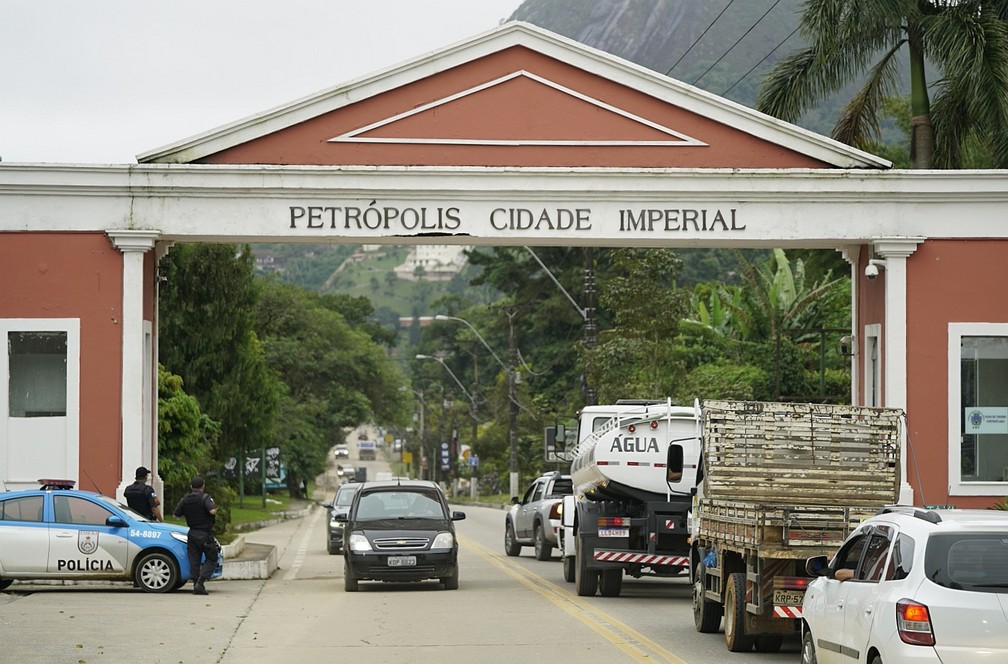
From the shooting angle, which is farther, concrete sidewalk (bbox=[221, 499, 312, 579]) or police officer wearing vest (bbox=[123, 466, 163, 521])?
concrete sidewalk (bbox=[221, 499, 312, 579])

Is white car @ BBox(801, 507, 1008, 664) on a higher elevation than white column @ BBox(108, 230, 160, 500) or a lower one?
lower

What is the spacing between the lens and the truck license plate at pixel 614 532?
2103 cm

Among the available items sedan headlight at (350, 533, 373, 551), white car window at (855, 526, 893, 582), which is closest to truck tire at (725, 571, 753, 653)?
white car window at (855, 526, 893, 582)

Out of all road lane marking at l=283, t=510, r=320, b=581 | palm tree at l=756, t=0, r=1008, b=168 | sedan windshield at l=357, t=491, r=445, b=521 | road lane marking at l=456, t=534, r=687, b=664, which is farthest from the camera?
palm tree at l=756, t=0, r=1008, b=168

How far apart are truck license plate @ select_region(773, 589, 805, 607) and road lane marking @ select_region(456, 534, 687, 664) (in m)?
1.04

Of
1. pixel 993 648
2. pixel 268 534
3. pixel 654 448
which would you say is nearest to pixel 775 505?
pixel 993 648

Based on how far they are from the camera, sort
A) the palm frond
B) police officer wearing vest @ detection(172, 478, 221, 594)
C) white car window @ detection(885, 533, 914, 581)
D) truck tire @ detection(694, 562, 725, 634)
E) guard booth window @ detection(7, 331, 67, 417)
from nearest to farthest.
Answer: white car window @ detection(885, 533, 914, 581), truck tire @ detection(694, 562, 725, 634), police officer wearing vest @ detection(172, 478, 221, 594), guard booth window @ detection(7, 331, 67, 417), the palm frond

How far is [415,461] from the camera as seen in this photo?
14350cm

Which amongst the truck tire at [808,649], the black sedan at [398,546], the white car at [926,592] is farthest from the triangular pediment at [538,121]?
the white car at [926,592]

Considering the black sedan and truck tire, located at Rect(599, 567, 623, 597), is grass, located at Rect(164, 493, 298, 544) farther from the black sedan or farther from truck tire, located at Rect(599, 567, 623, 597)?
truck tire, located at Rect(599, 567, 623, 597)

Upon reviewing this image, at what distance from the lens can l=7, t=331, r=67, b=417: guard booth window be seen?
76.3 ft

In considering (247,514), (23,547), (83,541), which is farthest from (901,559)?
(247,514)

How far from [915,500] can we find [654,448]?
5.16m

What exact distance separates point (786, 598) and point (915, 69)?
17.8m
